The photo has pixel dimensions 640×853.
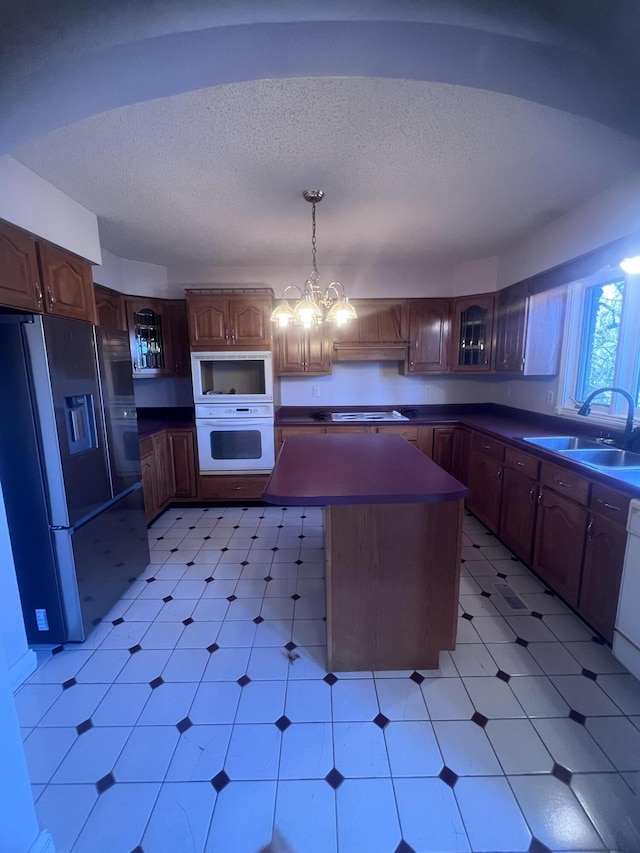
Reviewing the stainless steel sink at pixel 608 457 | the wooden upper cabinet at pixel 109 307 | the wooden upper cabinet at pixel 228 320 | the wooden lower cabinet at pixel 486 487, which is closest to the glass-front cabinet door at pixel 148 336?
the wooden upper cabinet at pixel 109 307

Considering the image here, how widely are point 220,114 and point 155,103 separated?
0.80 feet

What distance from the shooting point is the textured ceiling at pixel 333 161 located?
1.35 m

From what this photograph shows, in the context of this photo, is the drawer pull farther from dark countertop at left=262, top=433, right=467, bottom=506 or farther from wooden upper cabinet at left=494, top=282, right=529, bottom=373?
wooden upper cabinet at left=494, top=282, right=529, bottom=373

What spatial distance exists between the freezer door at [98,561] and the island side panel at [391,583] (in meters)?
1.31

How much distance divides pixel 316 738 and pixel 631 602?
1.50m

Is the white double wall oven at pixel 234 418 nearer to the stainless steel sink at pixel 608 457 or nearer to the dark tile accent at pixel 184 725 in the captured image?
the dark tile accent at pixel 184 725

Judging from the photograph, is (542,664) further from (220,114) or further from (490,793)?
(220,114)

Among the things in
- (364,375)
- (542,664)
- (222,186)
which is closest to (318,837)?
(542,664)

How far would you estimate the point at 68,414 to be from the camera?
1.73 metres

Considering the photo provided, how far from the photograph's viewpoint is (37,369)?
158 cm

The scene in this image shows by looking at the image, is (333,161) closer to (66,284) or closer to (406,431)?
(66,284)

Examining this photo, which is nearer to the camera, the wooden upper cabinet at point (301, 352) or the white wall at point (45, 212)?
the white wall at point (45, 212)

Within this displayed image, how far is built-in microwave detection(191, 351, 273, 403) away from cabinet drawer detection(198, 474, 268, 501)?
0.78 m

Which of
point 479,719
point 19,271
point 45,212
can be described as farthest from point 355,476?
point 45,212
